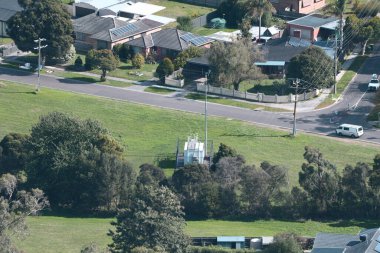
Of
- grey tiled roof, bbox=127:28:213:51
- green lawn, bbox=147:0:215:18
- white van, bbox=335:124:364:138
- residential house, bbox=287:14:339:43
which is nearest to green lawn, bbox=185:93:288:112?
white van, bbox=335:124:364:138

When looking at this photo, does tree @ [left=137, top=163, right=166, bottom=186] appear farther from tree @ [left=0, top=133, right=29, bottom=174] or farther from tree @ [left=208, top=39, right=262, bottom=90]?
tree @ [left=208, top=39, right=262, bottom=90]

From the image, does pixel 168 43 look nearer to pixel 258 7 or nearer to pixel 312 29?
pixel 258 7

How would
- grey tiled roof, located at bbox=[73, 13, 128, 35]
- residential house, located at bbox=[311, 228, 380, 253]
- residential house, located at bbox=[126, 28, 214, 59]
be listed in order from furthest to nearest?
grey tiled roof, located at bbox=[73, 13, 128, 35]
residential house, located at bbox=[126, 28, 214, 59]
residential house, located at bbox=[311, 228, 380, 253]

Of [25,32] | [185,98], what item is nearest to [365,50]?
[185,98]

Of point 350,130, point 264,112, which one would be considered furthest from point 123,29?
point 350,130

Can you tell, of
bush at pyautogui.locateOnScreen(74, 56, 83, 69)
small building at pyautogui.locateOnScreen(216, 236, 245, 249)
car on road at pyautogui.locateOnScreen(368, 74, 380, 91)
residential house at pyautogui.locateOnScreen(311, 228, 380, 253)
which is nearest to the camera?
residential house at pyautogui.locateOnScreen(311, 228, 380, 253)

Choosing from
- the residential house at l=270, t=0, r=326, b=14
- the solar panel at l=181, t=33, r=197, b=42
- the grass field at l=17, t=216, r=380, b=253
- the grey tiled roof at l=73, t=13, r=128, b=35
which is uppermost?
the residential house at l=270, t=0, r=326, b=14

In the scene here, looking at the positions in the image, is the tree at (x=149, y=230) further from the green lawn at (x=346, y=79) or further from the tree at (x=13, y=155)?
the green lawn at (x=346, y=79)
